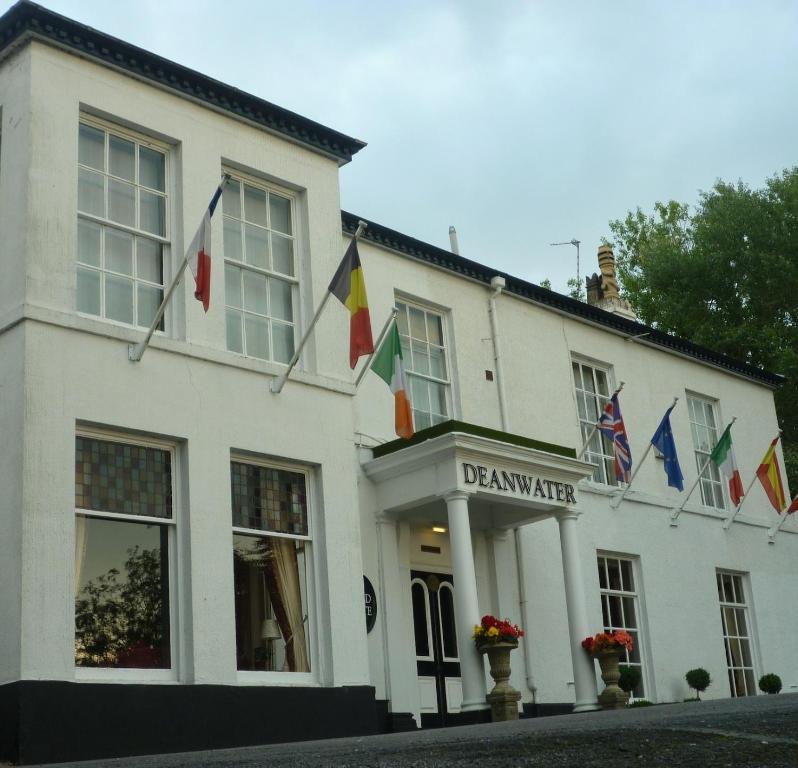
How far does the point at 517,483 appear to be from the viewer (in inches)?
642

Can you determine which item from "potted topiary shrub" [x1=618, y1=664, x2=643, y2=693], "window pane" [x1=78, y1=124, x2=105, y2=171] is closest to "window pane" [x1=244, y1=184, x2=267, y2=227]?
"window pane" [x1=78, y1=124, x2=105, y2=171]

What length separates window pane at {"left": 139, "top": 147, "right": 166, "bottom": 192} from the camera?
571 inches

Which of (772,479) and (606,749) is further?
(772,479)

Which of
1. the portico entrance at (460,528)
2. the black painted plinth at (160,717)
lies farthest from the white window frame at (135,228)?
the black painted plinth at (160,717)

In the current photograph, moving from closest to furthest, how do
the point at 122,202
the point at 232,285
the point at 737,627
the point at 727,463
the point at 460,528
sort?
1. the point at 122,202
2. the point at 232,285
3. the point at 460,528
4. the point at 727,463
5. the point at 737,627

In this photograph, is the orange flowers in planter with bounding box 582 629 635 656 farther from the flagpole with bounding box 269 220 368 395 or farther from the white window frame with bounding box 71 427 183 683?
the white window frame with bounding box 71 427 183 683

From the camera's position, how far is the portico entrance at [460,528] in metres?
15.4

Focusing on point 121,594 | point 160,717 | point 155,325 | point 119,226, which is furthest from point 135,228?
point 160,717

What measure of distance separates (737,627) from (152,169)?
45.8 feet

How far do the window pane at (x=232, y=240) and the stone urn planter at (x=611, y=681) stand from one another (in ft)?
24.3

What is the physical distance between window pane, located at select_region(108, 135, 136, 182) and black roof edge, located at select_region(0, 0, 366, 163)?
2.78ft

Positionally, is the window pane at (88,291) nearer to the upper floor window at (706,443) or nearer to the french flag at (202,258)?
the french flag at (202,258)

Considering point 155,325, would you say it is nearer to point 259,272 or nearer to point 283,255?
point 259,272

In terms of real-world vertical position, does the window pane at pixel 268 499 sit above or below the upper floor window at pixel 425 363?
below
